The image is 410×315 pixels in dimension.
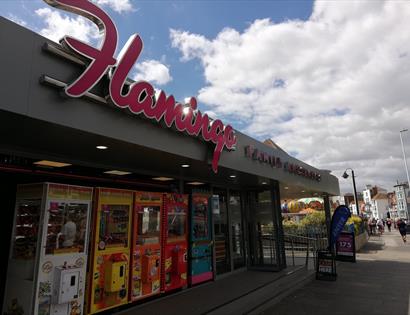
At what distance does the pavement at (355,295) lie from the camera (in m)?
6.46

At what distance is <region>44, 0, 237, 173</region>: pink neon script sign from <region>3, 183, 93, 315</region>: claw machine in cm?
181

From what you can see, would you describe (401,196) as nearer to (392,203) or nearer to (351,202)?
(351,202)

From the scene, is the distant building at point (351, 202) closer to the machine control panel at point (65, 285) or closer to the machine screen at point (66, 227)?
the machine screen at point (66, 227)

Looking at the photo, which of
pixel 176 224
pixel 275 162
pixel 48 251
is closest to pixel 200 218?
pixel 176 224

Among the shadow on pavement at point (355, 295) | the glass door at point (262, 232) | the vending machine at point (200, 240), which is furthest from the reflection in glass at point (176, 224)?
the glass door at point (262, 232)

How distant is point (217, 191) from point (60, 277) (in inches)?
220

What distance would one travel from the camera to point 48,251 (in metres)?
4.79

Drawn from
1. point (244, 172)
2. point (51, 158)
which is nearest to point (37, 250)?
point (51, 158)

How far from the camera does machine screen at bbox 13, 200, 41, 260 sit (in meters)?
4.92

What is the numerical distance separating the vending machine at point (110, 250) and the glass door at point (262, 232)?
219 inches

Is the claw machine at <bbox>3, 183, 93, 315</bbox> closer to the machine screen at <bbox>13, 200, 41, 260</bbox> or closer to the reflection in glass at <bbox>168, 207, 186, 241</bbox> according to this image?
the machine screen at <bbox>13, 200, 41, 260</bbox>

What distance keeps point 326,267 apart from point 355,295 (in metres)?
1.92

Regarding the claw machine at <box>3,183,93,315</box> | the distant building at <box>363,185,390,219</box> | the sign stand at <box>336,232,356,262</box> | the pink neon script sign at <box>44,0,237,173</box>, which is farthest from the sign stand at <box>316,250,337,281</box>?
the distant building at <box>363,185,390,219</box>

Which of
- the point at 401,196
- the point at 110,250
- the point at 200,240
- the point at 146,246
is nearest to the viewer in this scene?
the point at 110,250
